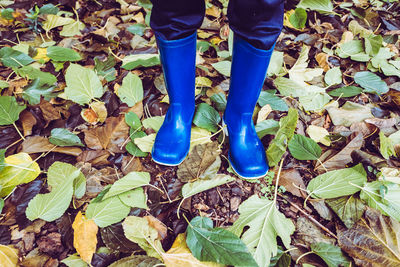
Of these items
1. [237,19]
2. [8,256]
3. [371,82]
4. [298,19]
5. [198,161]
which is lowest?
[8,256]

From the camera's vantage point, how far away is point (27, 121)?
3.17 feet

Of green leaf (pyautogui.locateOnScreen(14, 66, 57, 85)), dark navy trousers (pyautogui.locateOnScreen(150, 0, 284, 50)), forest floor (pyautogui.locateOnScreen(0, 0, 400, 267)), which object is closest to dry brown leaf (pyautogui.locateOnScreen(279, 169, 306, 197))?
forest floor (pyautogui.locateOnScreen(0, 0, 400, 267))

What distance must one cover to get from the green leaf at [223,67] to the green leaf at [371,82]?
1.91 feet

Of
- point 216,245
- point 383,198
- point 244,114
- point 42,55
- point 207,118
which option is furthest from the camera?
point 42,55

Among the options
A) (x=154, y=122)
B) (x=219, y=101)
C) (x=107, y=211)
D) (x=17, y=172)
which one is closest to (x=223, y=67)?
(x=219, y=101)

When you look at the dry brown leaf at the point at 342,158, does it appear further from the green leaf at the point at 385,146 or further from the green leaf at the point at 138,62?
the green leaf at the point at 138,62

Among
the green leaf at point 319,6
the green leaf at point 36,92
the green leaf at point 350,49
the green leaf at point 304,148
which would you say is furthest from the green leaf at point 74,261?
the green leaf at point 319,6

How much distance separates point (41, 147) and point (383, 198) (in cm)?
113

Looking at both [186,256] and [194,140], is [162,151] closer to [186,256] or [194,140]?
[194,140]

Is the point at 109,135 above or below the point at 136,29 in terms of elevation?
below

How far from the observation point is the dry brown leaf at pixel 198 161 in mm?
855

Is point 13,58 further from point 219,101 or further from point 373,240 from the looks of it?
point 373,240

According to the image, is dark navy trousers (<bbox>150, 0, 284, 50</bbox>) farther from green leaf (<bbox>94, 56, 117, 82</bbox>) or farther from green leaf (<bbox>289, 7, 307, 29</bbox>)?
green leaf (<bbox>289, 7, 307, 29</bbox>)

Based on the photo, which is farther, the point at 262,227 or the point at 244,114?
the point at 244,114
